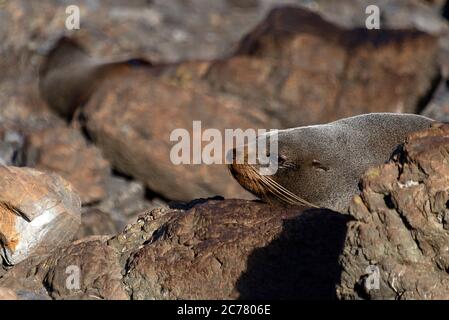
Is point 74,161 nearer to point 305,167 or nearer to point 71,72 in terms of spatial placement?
point 71,72

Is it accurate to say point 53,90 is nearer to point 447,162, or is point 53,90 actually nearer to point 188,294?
point 188,294

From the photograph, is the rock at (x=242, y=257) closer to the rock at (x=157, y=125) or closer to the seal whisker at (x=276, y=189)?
the seal whisker at (x=276, y=189)

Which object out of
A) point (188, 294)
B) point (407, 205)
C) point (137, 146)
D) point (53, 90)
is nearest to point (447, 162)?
point (407, 205)

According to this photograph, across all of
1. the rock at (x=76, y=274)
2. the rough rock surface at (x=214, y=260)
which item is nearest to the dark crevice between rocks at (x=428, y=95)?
the rough rock surface at (x=214, y=260)

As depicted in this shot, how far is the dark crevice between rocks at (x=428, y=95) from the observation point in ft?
50.4

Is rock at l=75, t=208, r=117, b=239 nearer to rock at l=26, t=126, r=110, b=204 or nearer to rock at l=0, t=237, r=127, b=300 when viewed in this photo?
rock at l=26, t=126, r=110, b=204

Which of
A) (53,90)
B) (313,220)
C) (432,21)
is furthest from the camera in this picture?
(432,21)

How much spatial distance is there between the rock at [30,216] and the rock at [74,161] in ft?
21.8

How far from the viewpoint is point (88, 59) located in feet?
55.9

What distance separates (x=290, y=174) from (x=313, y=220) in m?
1.29

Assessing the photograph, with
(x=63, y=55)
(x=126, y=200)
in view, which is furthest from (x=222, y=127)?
(x=63, y=55)

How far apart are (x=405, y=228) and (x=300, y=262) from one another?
2.95 ft

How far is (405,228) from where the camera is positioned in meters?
5.21

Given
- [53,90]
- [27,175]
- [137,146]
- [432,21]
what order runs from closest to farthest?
[27,175] < [137,146] < [53,90] < [432,21]
